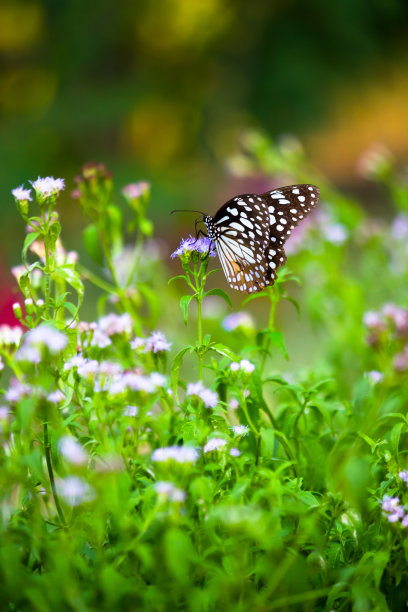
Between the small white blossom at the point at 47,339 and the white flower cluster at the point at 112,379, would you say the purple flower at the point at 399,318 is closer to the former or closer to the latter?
the white flower cluster at the point at 112,379

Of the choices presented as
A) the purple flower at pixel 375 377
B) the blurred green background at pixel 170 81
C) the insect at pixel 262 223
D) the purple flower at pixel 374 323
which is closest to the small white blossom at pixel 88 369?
the insect at pixel 262 223

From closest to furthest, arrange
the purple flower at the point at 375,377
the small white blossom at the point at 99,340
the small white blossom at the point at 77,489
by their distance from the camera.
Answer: the small white blossom at the point at 77,489, the small white blossom at the point at 99,340, the purple flower at the point at 375,377

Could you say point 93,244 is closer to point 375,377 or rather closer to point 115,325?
point 115,325

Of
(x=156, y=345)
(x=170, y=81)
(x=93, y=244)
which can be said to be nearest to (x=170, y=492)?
(x=156, y=345)

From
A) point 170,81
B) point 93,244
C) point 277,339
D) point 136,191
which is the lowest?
point 277,339

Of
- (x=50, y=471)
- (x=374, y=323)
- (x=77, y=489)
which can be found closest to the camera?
(x=77, y=489)

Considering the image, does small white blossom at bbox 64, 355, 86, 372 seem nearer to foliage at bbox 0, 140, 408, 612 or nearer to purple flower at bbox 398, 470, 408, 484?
foliage at bbox 0, 140, 408, 612

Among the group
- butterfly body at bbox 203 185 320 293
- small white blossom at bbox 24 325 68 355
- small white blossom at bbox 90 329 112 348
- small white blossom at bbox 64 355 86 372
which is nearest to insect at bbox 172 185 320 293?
butterfly body at bbox 203 185 320 293
